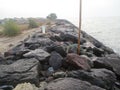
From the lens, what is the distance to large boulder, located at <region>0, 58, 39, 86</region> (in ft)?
21.7

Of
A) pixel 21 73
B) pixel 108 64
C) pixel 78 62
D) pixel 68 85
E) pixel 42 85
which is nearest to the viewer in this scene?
pixel 68 85

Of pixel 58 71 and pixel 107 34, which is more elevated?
pixel 58 71

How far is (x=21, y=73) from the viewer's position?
7.01 meters

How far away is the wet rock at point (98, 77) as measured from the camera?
6.90 metres

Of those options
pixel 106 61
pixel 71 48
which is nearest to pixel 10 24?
pixel 71 48

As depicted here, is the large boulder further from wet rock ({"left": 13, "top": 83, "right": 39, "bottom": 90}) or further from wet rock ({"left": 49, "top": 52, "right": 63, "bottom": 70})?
wet rock ({"left": 49, "top": 52, "right": 63, "bottom": 70})

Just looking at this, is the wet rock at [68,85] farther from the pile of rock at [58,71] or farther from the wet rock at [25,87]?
the wet rock at [25,87]

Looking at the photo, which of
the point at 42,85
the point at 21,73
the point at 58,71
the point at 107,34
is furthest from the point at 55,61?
the point at 107,34

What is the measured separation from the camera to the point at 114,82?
786cm

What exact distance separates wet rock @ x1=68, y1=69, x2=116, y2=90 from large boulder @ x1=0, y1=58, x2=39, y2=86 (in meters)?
1.03

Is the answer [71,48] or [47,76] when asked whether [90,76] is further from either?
[71,48]

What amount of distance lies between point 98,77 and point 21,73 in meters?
2.22

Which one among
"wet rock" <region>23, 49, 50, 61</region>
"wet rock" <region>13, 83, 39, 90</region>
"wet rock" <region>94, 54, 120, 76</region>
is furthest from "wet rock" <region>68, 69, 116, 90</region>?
"wet rock" <region>23, 49, 50, 61</region>

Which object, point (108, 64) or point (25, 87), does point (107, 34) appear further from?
point (25, 87)
